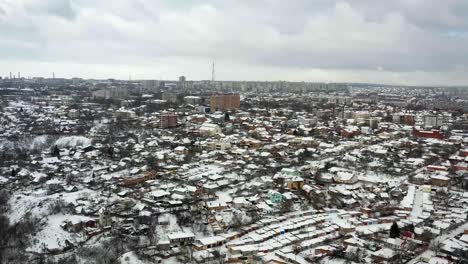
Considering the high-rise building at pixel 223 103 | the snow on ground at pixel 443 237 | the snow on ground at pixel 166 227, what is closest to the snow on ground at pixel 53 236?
the snow on ground at pixel 166 227

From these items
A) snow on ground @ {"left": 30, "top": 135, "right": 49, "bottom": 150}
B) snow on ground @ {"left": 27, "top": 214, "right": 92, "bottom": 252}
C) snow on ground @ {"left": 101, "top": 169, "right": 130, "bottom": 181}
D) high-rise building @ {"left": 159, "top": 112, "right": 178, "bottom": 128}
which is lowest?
snow on ground @ {"left": 27, "top": 214, "right": 92, "bottom": 252}

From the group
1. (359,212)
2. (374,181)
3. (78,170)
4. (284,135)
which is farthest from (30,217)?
(284,135)

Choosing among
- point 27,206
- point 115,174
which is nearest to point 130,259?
point 27,206

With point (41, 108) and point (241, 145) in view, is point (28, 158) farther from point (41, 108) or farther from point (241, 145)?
point (41, 108)

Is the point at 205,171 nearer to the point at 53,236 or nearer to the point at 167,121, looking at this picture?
the point at 53,236

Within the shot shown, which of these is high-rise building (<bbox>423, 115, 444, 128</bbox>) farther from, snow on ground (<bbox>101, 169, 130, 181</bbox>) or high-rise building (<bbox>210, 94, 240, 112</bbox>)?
snow on ground (<bbox>101, 169, 130, 181</bbox>)

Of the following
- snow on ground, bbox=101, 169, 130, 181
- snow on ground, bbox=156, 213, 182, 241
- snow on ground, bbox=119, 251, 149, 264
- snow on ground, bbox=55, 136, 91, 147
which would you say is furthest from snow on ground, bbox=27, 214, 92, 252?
snow on ground, bbox=55, 136, 91, 147
